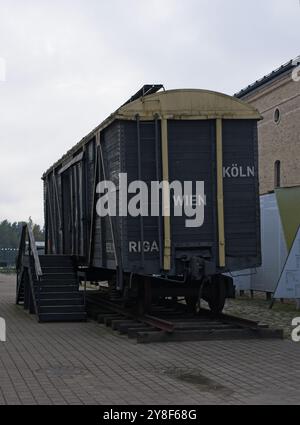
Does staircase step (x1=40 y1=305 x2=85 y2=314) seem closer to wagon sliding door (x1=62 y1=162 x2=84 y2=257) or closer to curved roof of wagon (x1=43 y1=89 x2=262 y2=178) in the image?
wagon sliding door (x1=62 y1=162 x2=84 y2=257)

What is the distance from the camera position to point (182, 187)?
10.8m

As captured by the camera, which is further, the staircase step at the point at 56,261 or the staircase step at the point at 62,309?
the staircase step at the point at 56,261

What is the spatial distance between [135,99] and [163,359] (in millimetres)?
5307

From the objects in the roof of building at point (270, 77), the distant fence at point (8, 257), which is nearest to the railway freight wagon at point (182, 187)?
the roof of building at point (270, 77)

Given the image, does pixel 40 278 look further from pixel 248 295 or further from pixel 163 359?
pixel 248 295

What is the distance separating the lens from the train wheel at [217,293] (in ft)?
38.8

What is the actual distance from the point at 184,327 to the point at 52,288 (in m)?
3.90

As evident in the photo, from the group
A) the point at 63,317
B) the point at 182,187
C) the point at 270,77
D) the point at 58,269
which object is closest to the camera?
the point at 182,187

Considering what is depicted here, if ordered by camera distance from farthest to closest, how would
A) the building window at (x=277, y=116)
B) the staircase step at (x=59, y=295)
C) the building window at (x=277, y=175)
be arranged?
the building window at (x=277, y=175)
the building window at (x=277, y=116)
the staircase step at (x=59, y=295)

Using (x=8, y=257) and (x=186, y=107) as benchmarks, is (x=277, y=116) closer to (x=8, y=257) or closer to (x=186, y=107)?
(x=186, y=107)

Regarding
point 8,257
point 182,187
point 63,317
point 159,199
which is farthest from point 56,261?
point 8,257

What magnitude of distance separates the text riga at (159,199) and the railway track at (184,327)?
182 centimetres

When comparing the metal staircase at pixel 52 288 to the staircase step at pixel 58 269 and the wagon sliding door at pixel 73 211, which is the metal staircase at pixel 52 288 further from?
the wagon sliding door at pixel 73 211

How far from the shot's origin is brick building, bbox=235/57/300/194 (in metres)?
26.2
